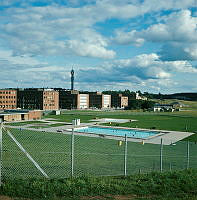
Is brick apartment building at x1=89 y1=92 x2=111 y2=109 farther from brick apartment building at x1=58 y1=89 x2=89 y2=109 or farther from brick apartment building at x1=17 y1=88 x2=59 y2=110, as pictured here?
brick apartment building at x1=17 y1=88 x2=59 y2=110

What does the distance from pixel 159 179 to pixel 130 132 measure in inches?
1399

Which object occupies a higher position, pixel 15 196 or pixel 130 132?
pixel 15 196

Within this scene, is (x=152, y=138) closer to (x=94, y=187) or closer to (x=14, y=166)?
(x=14, y=166)

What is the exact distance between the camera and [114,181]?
7988mm

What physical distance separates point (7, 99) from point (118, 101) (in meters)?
74.7

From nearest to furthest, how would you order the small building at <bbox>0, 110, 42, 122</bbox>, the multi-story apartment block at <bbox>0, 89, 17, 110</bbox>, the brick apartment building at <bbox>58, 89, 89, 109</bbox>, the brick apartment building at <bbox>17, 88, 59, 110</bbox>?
1. the small building at <bbox>0, 110, 42, 122</bbox>
2. the multi-story apartment block at <bbox>0, 89, 17, 110</bbox>
3. the brick apartment building at <bbox>17, 88, 59, 110</bbox>
4. the brick apartment building at <bbox>58, 89, 89, 109</bbox>

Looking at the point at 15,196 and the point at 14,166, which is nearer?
the point at 15,196

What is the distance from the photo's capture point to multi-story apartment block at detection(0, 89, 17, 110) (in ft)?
335

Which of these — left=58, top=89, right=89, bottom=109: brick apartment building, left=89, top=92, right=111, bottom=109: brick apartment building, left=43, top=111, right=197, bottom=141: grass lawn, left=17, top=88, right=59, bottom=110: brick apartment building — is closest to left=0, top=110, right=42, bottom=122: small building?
left=43, top=111, right=197, bottom=141: grass lawn

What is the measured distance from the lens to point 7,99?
10500 centimetres

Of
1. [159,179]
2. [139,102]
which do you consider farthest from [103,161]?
[139,102]

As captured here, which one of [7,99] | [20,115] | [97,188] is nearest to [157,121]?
[20,115]

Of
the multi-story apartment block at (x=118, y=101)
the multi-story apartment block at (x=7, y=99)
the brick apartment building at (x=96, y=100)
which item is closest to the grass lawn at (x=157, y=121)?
the multi-story apartment block at (x=7, y=99)

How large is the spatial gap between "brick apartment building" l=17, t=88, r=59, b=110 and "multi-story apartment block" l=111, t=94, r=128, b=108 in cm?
5140
